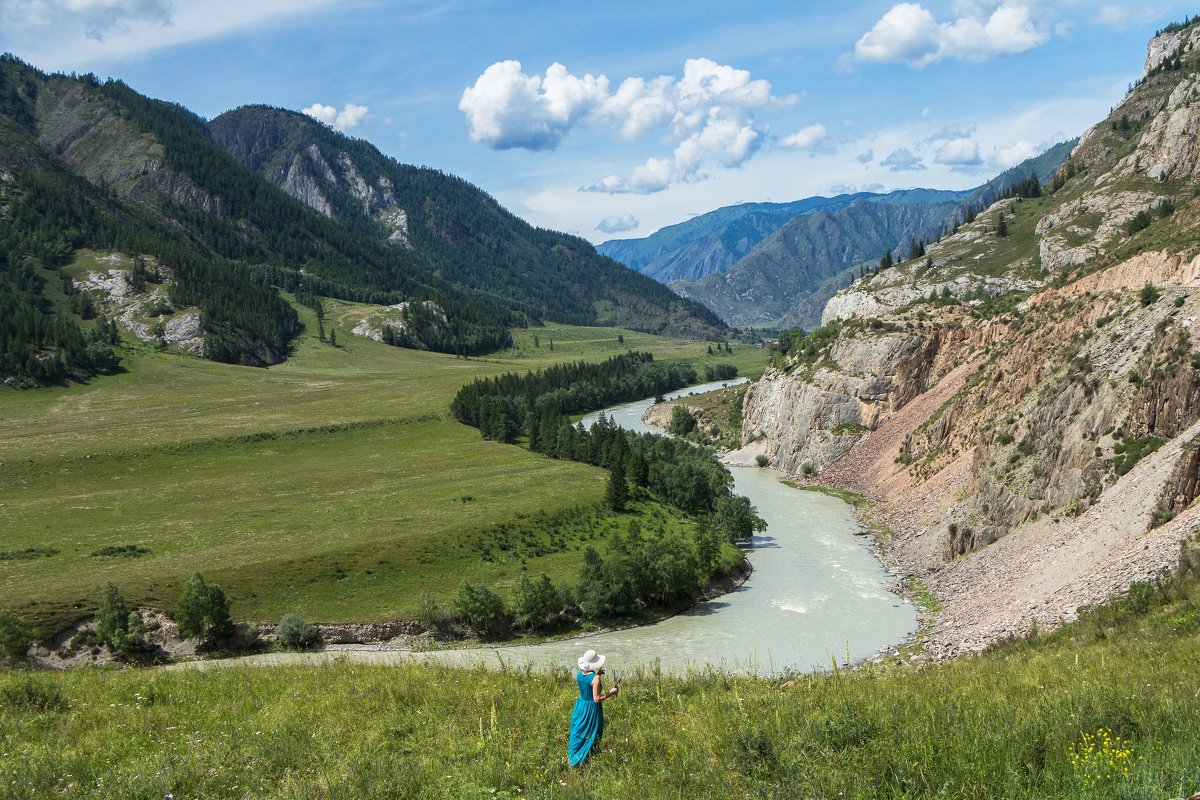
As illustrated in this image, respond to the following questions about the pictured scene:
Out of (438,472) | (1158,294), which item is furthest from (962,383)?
(438,472)

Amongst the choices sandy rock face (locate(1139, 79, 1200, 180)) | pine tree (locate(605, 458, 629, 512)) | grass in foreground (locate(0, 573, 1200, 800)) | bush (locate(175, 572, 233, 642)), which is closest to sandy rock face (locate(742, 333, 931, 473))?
pine tree (locate(605, 458, 629, 512))

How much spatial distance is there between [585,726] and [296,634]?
50165 millimetres

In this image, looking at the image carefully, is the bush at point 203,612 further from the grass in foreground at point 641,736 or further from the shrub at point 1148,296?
the shrub at point 1148,296

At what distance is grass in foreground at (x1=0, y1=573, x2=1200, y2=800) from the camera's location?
368 inches

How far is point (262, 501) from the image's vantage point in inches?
3314

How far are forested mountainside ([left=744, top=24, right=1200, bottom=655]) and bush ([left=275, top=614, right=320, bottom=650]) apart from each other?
149 feet

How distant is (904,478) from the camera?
84.8m

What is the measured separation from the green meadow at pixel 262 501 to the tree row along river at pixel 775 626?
11.6 meters

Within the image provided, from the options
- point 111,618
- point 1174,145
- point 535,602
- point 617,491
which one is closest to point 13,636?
point 111,618

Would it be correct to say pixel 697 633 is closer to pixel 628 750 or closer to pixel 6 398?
pixel 628 750

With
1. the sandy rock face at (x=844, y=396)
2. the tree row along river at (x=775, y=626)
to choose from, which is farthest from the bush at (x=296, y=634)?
the sandy rock face at (x=844, y=396)

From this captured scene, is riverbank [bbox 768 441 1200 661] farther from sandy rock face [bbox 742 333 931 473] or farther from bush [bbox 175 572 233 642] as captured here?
bush [bbox 175 572 233 642]

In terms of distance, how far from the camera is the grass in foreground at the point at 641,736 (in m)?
9.35

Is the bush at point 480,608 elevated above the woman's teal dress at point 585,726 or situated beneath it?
situated beneath
